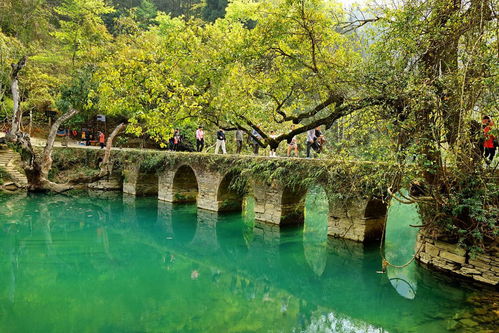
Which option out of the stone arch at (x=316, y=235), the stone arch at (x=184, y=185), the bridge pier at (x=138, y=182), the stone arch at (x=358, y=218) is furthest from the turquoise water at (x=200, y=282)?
the bridge pier at (x=138, y=182)

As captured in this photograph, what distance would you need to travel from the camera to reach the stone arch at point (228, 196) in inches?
541

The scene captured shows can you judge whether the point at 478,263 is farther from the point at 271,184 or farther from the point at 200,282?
the point at 271,184

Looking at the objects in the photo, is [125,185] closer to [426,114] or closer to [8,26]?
[8,26]

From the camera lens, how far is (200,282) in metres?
7.52

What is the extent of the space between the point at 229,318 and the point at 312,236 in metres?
5.99

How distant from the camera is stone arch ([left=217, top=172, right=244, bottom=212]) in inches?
541

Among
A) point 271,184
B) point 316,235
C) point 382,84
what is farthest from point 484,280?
point 271,184

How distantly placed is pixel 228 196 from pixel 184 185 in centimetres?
330

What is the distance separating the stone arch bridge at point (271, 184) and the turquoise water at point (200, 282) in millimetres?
621

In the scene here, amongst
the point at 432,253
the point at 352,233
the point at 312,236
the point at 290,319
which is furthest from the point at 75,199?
the point at 432,253

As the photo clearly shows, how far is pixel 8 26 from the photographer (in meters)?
21.3

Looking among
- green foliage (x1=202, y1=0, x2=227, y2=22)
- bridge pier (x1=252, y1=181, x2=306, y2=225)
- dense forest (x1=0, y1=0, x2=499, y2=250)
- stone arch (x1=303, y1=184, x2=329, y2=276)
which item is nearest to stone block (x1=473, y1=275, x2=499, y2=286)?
dense forest (x1=0, y1=0, x2=499, y2=250)

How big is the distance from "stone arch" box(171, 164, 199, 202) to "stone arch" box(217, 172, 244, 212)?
2.79m

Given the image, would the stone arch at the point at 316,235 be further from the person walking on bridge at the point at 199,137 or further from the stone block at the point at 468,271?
the person walking on bridge at the point at 199,137
